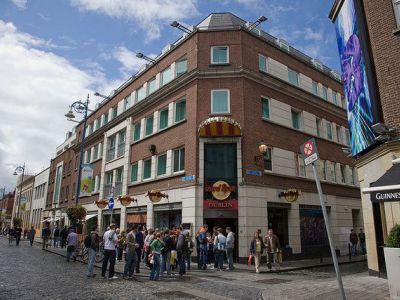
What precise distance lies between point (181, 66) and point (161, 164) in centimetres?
669

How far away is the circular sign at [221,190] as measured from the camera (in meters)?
18.1

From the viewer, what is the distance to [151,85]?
2602 cm

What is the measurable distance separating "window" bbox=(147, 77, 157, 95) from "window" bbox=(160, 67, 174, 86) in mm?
1016

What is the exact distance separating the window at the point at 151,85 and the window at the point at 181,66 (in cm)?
302

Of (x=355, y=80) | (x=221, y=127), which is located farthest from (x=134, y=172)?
(x=355, y=80)

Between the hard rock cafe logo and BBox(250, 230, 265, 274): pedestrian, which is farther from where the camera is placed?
the hard rock cafe logo

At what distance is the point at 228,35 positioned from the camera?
21047 millimetres

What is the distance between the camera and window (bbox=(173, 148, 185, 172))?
20.5 meters

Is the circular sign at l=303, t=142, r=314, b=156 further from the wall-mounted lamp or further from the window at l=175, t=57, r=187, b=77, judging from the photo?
the wall-mounted lamp

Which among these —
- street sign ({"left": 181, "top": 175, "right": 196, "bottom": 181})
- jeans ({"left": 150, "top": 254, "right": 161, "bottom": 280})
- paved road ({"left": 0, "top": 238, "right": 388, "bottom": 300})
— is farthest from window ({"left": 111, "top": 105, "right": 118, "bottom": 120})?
jeans ({"left": 150, "top": 254, "right": 161, "bottom": 280})

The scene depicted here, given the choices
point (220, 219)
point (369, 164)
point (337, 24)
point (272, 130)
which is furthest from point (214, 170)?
point (337, 24)

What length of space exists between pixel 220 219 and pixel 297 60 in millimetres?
13377

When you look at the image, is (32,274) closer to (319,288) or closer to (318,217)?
(319,288)

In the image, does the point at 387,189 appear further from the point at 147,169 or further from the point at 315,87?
the point at 315,87
